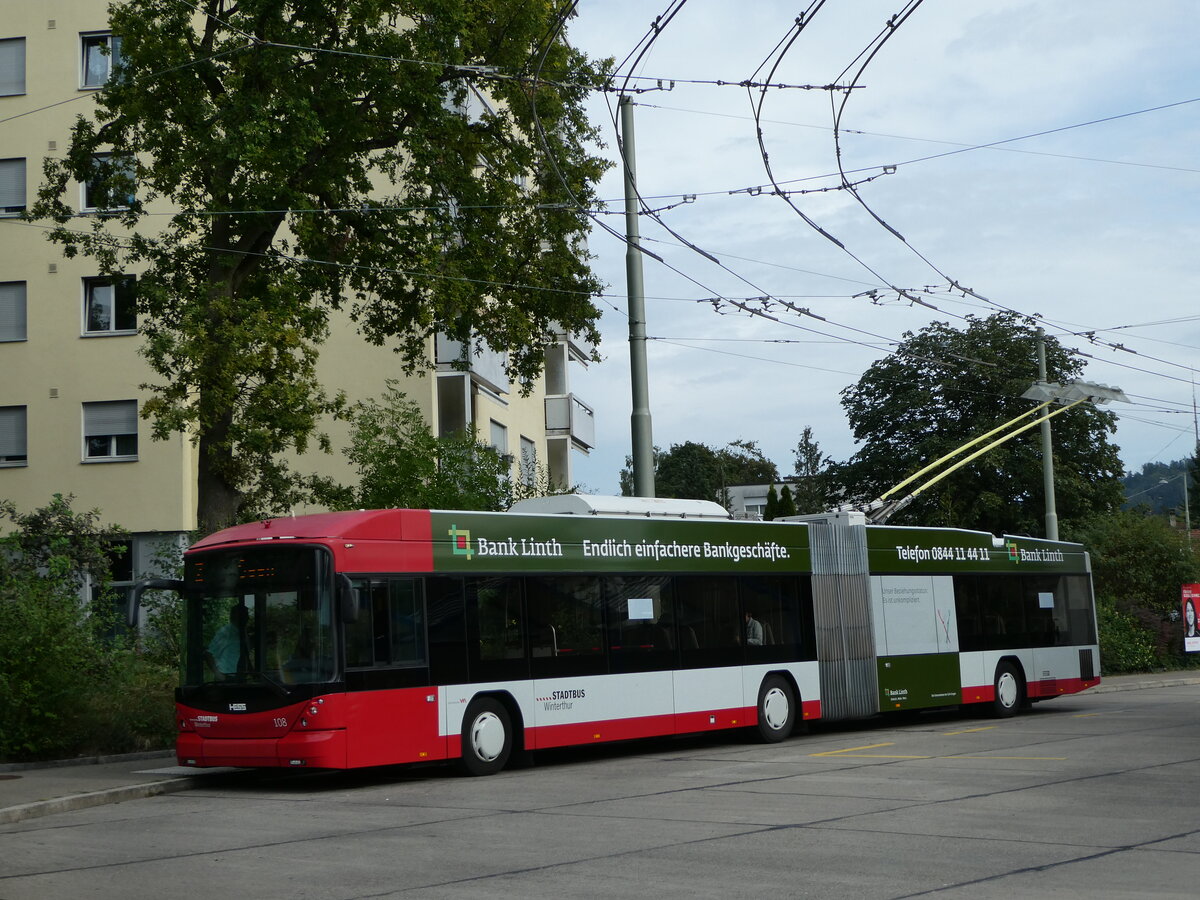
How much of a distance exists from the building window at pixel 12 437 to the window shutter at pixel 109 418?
1.53 m

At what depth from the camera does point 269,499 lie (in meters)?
23.7

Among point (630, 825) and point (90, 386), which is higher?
point (90, 386)

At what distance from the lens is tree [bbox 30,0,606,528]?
19.9 metres

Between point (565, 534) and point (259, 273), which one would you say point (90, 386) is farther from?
point (565, 534)

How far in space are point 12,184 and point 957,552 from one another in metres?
22.9

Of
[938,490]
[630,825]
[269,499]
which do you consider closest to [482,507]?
[269,499]

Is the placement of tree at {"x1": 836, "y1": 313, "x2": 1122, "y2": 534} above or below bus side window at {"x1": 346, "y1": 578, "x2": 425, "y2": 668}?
above

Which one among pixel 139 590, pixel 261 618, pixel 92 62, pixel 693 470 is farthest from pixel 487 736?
pixel 693 470

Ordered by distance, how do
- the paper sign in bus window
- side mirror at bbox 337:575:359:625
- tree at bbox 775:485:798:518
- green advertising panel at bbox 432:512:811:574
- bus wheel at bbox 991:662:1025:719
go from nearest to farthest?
side mirror at bbox 337:575:359:625 < green advertising panel at bbox 432:512:811:574 < the paper sign in bus window < bus wheel at bbox 991:662:1025:719 < tree at bbox 775:485:798:518

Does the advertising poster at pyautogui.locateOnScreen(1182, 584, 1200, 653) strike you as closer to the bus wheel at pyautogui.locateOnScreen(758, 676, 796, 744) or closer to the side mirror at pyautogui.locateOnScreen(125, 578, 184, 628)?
the bus wheel at pyautogui.locateOnScreen(758, 676, 796, 744)

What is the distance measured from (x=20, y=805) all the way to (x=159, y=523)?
68.6 ft

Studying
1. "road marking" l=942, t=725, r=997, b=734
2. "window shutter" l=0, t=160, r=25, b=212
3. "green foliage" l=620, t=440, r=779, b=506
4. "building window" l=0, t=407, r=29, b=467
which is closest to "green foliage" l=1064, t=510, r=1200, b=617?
"road marking" l=942, t=725, r=997, b=734

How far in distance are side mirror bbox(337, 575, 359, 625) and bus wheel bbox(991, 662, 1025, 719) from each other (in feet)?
40.5

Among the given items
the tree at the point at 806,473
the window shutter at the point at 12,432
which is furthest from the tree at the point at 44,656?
the tree at the point at 806,473
